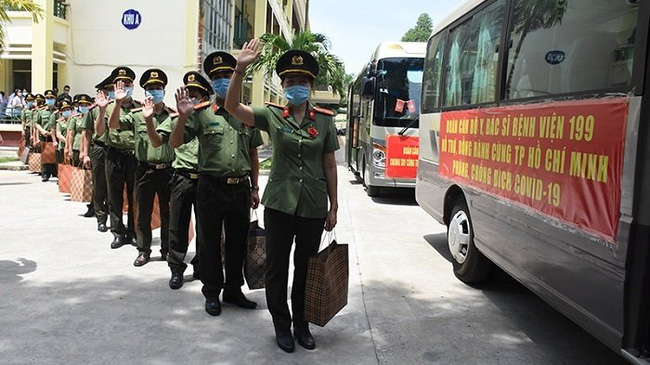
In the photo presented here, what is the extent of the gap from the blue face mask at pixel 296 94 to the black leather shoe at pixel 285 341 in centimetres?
151

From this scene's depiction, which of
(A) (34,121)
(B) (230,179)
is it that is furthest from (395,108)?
(A) (34,121)

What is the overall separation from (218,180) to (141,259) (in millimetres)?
1983

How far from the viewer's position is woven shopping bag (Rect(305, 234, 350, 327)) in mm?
3670

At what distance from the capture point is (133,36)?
19.7 metres

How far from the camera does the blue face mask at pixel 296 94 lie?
3629mm

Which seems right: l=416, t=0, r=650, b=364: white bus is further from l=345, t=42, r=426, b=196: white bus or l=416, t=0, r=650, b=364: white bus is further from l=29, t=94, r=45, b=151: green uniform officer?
l=29, t=94, r=45, b=151: green uniform officer

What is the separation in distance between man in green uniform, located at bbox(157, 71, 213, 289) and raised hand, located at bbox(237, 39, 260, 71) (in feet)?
4.72

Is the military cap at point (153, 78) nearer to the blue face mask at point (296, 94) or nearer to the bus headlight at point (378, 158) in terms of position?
the blue face mask at point (296, 94)

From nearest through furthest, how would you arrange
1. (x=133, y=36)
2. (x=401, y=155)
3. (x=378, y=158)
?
(x=401, y=155) → (x=378, y=158) → (x=133, y=36)

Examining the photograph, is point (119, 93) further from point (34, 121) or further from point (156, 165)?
point (34, 121)

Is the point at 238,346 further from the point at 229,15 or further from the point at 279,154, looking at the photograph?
the point at 229,15

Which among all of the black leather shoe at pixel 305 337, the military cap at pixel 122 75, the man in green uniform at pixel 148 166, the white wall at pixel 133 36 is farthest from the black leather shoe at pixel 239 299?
the white wall at pixel 133 36

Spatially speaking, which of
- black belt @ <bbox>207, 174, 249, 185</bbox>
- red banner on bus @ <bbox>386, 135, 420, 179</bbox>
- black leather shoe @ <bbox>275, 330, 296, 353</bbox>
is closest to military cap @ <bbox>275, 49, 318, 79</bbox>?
black belt @ <bbox>207, 174, 249, 185</bbox>

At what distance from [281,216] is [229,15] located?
921 inches
